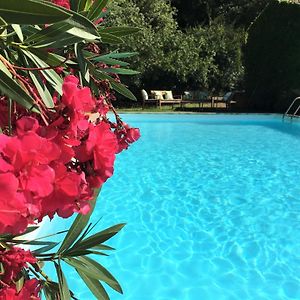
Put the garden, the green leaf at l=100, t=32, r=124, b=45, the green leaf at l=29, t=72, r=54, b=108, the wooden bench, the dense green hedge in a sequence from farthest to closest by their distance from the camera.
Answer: the wooden bench → the dense green hedge → the green leaf at l=100, t=32, r=124, b=45 → the green leaf at l=29, t=72, r=54, b=108 → the garden

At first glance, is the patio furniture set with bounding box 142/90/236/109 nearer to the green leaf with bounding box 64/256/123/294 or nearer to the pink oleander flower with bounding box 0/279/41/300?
the green leaf with bounding box 64/256/123/294

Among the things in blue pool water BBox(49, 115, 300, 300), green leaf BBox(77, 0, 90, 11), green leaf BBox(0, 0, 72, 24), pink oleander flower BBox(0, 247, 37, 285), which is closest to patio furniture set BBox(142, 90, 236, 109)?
blue pool water BBox(49, 115, 300, 300)

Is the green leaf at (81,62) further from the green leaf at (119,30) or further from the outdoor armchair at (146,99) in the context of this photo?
the outdoor armchair at (146,99)

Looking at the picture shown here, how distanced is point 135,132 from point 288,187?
6356mm

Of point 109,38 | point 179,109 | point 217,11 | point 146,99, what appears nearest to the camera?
point 109,38

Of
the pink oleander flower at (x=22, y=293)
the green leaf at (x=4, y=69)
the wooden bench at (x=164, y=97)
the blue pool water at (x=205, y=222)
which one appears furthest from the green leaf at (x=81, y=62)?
the wooden bench at (x=164, y=97)

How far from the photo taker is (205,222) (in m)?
5.56

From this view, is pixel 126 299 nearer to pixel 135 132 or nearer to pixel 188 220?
pixel 188 220

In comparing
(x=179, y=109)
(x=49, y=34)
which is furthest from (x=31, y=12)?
(x=179, y=109)

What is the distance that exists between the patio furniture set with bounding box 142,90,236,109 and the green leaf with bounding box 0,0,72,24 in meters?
18.1

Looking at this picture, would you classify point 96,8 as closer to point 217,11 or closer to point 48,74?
point 48,74

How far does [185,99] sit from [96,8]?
18190 mm

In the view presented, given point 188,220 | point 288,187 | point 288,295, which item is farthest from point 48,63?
point 288,187

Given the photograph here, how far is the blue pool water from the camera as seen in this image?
4.00 meters
